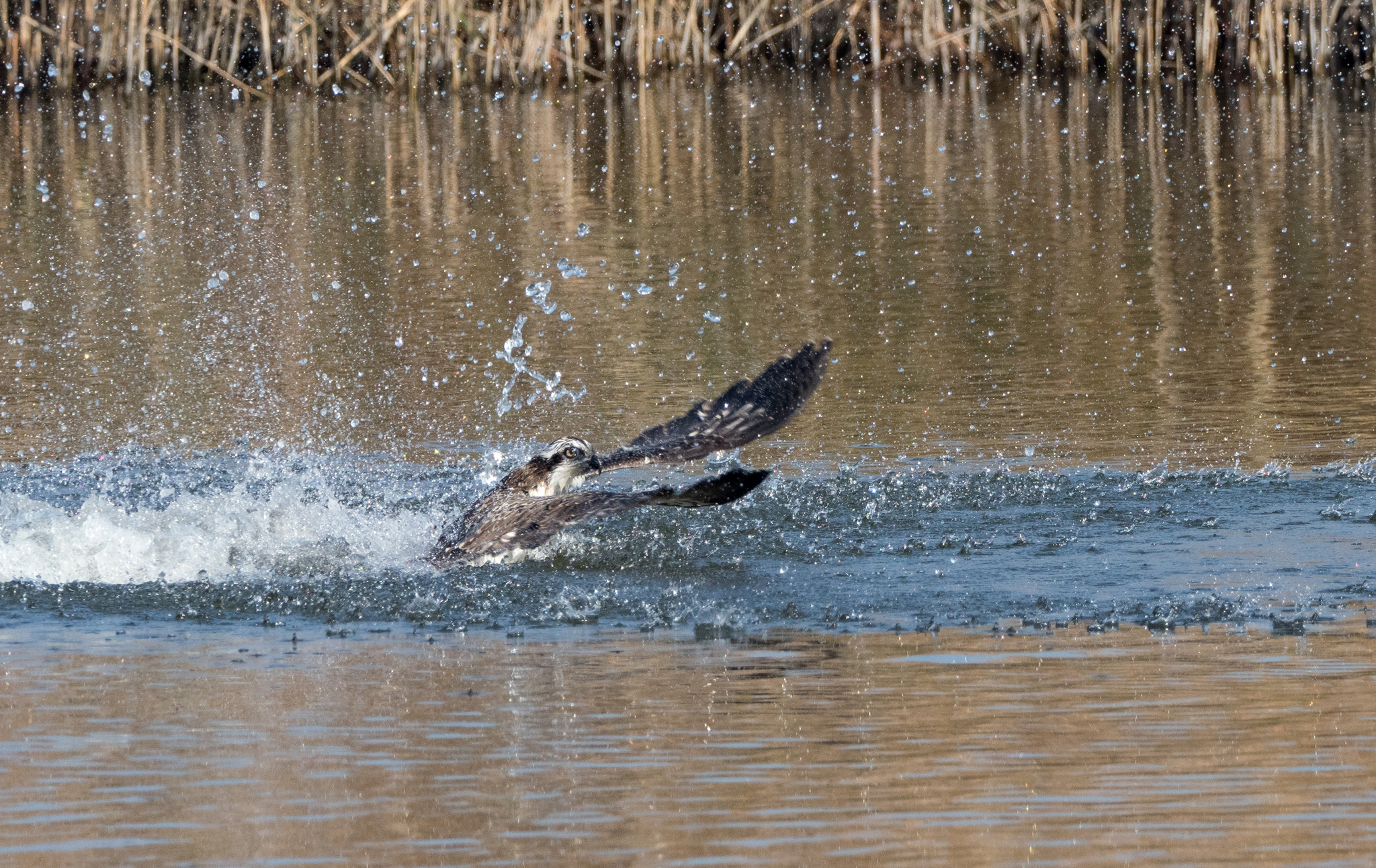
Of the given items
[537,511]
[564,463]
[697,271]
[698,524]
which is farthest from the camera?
[697,271]

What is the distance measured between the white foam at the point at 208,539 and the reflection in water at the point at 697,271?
6.25ft

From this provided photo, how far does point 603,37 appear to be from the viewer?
97.2 ft

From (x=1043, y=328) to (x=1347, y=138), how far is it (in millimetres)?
10597

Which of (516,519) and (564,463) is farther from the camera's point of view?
(564,463)

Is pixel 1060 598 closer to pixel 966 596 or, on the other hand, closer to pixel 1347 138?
pixel 966 596

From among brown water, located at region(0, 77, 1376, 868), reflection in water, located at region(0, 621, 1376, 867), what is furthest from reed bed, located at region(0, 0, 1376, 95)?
reflection in water, located at region(0, 621, 1376, 867)

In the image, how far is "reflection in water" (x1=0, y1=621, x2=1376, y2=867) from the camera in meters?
4.86

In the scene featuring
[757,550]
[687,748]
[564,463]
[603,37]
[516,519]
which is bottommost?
[757,550]

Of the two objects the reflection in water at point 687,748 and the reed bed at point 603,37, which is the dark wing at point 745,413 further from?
the reed bed at point 603,37

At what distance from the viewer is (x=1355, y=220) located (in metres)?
18.0

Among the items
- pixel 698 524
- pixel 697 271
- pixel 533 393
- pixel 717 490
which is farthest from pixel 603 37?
pixel 717 490

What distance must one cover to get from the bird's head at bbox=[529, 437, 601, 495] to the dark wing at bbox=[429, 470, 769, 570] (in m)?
0.12

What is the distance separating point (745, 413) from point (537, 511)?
1340 mm

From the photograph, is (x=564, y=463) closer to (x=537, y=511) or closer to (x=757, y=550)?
(x=537, y=511)
